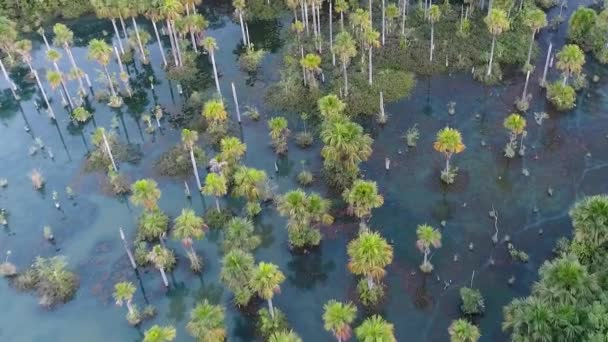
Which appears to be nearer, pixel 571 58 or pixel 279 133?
pixel 279 133

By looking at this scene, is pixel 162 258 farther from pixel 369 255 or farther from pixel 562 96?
pixel 562 96

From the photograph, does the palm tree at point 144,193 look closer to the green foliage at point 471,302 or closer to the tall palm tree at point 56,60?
the tall palm tree at point 56,60

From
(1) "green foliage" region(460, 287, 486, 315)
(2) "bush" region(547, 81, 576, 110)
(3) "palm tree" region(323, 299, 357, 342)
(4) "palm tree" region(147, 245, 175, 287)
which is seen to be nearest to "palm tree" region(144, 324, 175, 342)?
(4) "palm tree" region(147, 245, 175, 287)

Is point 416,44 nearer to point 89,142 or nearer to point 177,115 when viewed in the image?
point 177,115

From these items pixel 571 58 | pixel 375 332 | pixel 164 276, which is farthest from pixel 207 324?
pixel 571 58

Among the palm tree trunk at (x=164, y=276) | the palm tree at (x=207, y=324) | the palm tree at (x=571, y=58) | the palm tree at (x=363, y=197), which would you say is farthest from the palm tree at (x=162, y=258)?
the palm tree at (x=571, y=58)

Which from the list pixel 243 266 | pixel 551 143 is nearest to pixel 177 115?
pixel 243 266
